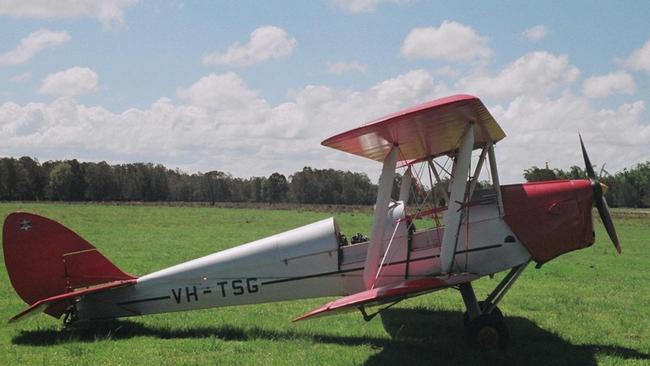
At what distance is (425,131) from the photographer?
24.4ft

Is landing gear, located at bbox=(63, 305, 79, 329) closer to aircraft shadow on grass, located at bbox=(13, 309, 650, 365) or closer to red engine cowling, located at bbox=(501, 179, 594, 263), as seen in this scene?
aircraft shadow on grass, located at bbox=(13, 309, 650, 365)

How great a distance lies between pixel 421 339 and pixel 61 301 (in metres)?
4.99

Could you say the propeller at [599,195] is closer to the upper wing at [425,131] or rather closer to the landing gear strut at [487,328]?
the upper wing at [425,131]

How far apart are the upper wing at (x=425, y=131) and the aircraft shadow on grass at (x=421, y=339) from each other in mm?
2601

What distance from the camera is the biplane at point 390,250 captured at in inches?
275

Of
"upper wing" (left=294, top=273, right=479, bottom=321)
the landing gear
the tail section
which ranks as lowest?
the landing gear

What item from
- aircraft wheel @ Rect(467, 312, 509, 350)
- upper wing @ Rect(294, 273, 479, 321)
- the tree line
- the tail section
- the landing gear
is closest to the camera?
upper wing @ Rect(294, 273, 479, 321)

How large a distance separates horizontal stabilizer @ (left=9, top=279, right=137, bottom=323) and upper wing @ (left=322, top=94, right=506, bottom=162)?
3790 mm

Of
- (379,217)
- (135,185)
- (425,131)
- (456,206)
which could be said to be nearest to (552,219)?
(456,206)

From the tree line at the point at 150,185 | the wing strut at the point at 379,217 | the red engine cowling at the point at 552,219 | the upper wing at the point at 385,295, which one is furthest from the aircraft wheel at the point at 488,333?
the tree line at the point at 150,185

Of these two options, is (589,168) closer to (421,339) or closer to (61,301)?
(421,339)

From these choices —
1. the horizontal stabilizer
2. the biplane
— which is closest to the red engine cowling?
the biplane

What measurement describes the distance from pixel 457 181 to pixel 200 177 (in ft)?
441

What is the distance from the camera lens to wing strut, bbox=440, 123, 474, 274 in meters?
6.89
